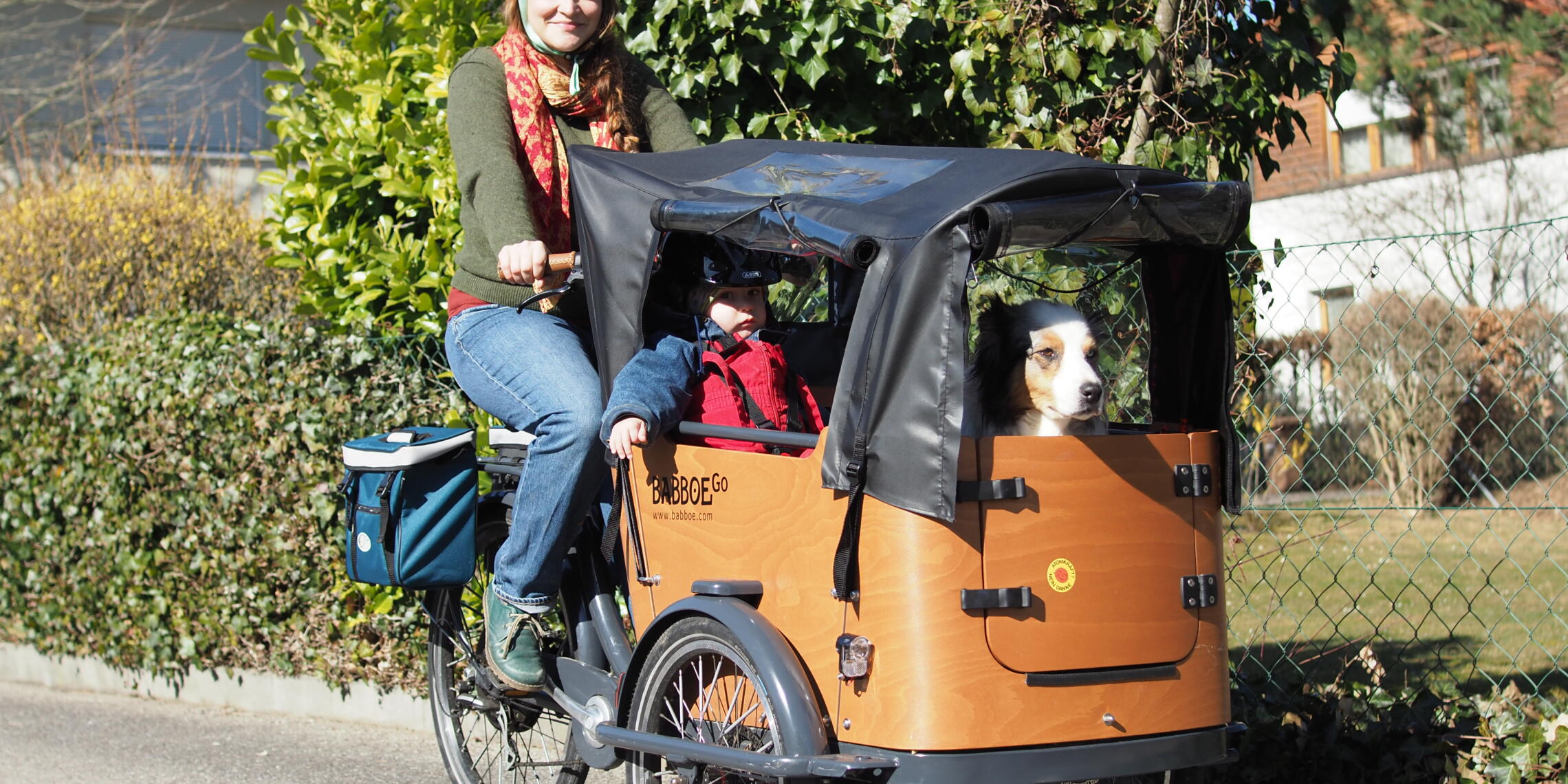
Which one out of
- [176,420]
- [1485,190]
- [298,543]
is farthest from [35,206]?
[1485,190]

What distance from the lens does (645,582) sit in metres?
3.54

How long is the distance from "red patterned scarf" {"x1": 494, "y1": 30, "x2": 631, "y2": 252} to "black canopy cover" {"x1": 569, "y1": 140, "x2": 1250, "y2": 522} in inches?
14.3

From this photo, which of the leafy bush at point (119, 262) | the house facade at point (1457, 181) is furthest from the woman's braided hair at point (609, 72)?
the house facade at point (1457, 181)

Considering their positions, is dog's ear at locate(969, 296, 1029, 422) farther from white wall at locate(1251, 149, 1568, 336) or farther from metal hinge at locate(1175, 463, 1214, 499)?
white wall at locate(1251, 149, 1568, 336)

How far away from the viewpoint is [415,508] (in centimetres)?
411

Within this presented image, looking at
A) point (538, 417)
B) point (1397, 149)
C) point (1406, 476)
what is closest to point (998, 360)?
point (538, 417)

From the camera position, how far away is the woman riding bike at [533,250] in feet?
12.2

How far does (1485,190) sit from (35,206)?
1450 centimetres

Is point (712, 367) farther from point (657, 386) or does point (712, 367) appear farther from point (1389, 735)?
point (1389, 735)

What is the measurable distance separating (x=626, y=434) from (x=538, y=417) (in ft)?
1.85

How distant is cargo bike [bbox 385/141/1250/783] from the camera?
108 inches

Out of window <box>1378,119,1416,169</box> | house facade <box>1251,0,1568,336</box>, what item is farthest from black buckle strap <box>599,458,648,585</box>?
window <box>1378,119,1416,169</box>

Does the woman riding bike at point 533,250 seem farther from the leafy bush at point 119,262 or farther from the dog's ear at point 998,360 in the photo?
the leafy bush at point 119,262

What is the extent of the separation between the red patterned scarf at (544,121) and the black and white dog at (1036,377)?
1.35 metres
